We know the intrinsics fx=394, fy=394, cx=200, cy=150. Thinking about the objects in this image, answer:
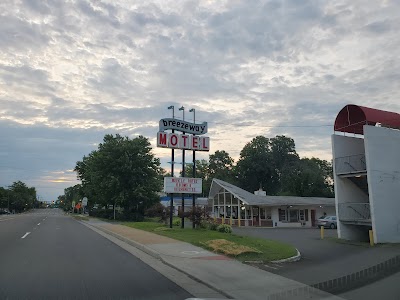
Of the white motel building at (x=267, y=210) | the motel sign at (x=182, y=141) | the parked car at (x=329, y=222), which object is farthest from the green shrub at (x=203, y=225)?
the parked car at (x=329, y=222)

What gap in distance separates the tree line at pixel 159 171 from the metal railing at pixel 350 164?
2738 cm

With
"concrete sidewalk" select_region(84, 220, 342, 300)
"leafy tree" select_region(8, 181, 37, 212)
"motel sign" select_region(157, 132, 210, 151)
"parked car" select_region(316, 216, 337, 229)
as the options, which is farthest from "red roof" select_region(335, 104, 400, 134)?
"leafy tree" select_region(8, 181, 37, 212)

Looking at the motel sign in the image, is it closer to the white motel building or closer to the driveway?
the driveway

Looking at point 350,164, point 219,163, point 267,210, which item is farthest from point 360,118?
point 219,163

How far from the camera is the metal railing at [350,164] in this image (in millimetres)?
23989

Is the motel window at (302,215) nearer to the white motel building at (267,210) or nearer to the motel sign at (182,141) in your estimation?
the white motel building at (267,210)

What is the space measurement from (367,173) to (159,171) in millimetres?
33797

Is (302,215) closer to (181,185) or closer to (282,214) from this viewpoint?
(282,214)

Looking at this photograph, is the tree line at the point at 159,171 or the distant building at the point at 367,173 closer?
the distant building at the point at 367,173

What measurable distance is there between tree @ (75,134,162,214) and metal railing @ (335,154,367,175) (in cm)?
2738

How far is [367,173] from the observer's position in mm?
21469

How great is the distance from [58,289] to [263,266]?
619 centimetres

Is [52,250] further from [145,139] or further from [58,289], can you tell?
[145,139]

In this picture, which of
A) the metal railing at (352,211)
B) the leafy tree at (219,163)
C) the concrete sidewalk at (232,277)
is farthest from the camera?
the leafy tree at (219,163)
